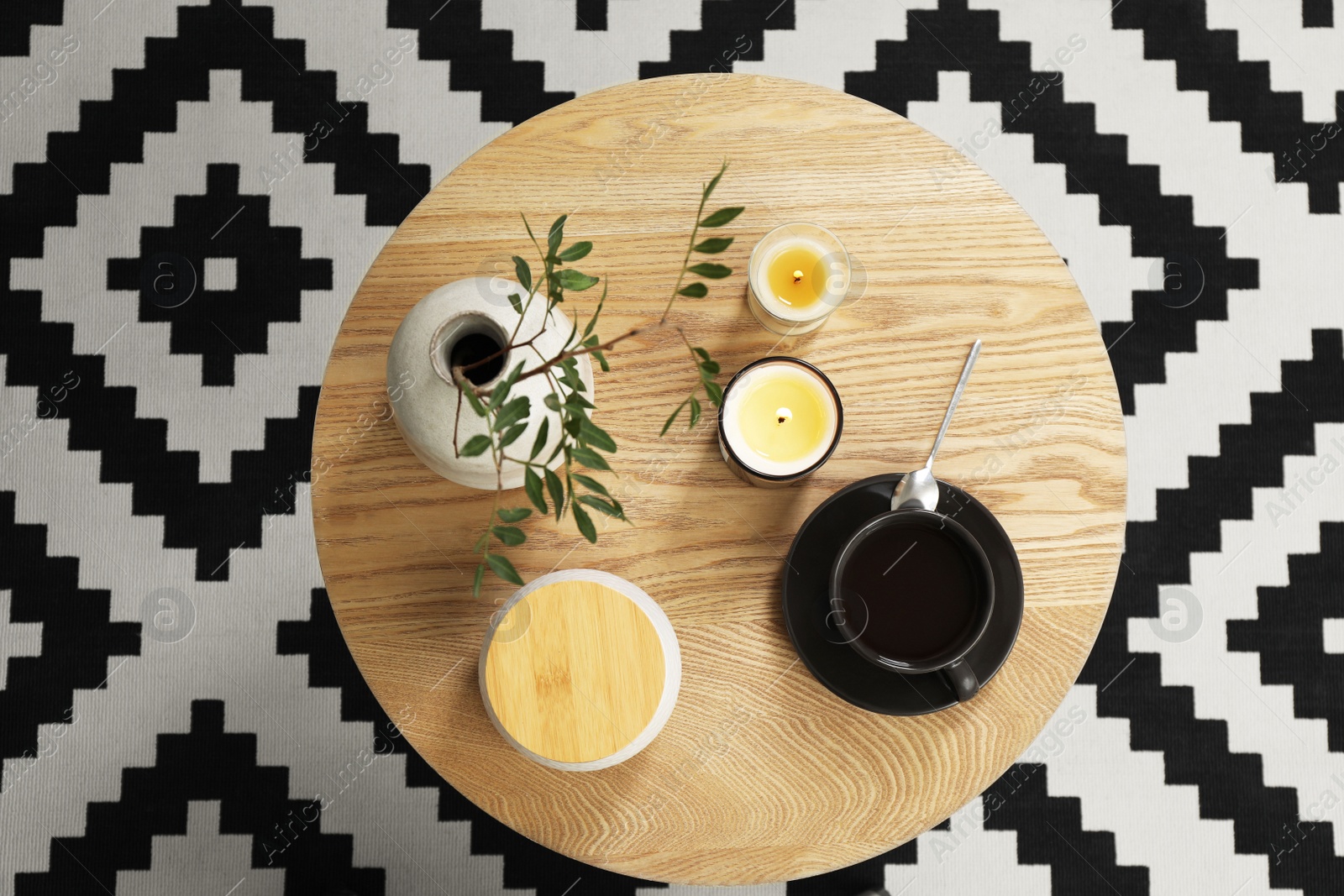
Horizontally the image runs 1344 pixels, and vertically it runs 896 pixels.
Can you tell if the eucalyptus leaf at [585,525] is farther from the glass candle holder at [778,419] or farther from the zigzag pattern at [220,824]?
the zigzag pattern at [220,824]

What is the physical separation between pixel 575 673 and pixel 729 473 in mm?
202

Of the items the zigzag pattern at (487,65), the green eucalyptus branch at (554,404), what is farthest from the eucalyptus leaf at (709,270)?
the zigzag pattern at (487,65)

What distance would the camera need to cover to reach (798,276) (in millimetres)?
683

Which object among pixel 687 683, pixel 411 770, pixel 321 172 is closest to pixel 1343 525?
pixel 687 683

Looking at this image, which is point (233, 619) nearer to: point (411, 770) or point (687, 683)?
point (411, 770)

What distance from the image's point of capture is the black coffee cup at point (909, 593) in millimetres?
624

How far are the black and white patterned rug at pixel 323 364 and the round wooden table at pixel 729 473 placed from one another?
53 cm

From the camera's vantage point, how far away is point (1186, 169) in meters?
1.24

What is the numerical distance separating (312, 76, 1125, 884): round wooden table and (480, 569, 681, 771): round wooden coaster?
0.09 meters

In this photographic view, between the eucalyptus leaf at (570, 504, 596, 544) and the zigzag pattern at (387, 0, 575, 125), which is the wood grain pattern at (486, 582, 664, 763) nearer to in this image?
the eucalyptus leaf at (570, 504, 596, 544)

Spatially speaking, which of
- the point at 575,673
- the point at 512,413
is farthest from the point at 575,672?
the point at 512,413

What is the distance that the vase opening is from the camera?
19.5 inches

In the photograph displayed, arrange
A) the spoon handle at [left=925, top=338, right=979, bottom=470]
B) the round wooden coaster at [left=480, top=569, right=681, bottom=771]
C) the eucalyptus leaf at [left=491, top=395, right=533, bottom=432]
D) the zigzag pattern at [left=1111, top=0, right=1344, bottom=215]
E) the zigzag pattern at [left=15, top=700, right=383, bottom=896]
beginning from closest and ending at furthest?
the eucalyptus leaf at [left=491, top=395, right=533, bottom=432] → the round wooden coaster at [left=480, top=569, right=681, bottom=771] → the spoon handle at [left=925, top=338, right=979, bottom=470] → the zigzag pattern at [left=15, top=700, right=383, bottom=896] → the zigzag pattern at [left=1111, top=0, right=1344, bottom=215]

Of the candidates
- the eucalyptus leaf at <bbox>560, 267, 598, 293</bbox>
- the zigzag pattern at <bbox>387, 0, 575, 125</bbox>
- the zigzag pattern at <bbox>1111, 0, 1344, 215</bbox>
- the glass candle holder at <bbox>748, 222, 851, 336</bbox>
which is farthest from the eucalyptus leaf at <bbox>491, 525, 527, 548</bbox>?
the zigzag pattern at <bbox>1111, 0, 1344, 215</bbox>
